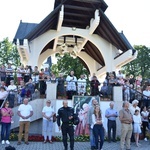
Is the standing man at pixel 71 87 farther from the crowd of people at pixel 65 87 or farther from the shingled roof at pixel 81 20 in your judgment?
the shingled roof at pixel 81 20

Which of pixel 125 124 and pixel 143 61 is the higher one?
pixel 143 61

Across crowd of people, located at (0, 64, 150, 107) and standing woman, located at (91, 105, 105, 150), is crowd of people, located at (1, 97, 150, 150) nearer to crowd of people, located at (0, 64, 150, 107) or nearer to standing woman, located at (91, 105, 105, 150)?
standing woman, located at (91, 105, 105, 150)

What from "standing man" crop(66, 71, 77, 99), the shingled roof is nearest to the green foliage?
the shingled roof

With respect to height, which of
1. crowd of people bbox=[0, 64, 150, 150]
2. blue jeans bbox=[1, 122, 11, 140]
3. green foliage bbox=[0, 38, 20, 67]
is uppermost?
green foliage bbox=[0, 38, 20, 67]

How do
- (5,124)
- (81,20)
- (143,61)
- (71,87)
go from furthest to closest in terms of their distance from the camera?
1. (143,61)
2. (81,20)
3. (71,87)
4. (5,124)

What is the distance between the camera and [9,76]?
13633 millimetres

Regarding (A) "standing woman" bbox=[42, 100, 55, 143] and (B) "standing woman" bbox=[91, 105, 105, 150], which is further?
(A) "standing woman" bbox=[42, 100, 55, 143]

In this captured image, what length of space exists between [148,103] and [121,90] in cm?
145

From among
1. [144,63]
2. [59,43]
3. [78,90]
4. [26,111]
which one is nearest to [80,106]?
[78,90]

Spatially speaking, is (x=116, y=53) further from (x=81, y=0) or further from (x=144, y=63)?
(x=144, y=63)

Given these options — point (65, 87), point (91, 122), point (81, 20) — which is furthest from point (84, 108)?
point (81, 20)

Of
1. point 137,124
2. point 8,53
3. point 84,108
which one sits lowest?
point 137,124

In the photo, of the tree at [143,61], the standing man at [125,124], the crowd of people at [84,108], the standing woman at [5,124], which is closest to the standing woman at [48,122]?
the crowd of people at [84,108]

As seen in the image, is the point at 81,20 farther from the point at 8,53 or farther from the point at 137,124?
the point at 8,53
